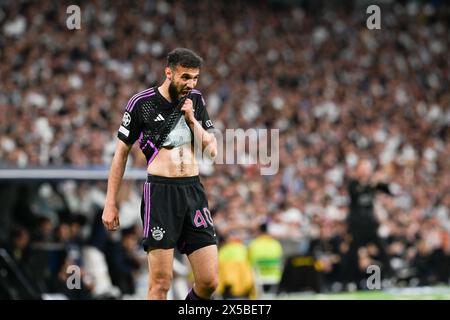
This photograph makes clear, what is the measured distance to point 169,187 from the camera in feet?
25.9

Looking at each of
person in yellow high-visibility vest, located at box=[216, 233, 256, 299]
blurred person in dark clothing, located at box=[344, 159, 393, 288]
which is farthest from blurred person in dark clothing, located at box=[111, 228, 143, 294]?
blurred person in dark clothing, located at box=[344, 159, 393, 288]

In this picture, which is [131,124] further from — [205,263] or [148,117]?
[205,263]

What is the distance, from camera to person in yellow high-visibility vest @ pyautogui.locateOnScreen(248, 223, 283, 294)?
16.3 meters

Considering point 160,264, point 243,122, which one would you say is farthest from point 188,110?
point 243,122

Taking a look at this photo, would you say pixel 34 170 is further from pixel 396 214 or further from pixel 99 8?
pixel 99 8

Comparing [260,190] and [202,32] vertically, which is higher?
[202,32]

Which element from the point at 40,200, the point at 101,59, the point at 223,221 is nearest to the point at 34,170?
the point at 40,200

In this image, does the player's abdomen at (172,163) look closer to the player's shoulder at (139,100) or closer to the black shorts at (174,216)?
the black shorts at (174,216)

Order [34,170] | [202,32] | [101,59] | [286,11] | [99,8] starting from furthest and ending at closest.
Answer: [286,11], [202,32], [99,8], [101,59], [34,170]

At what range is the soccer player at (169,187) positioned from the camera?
779 cm

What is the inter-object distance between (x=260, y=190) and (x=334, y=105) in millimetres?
6009

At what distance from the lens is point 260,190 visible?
21203 mm
